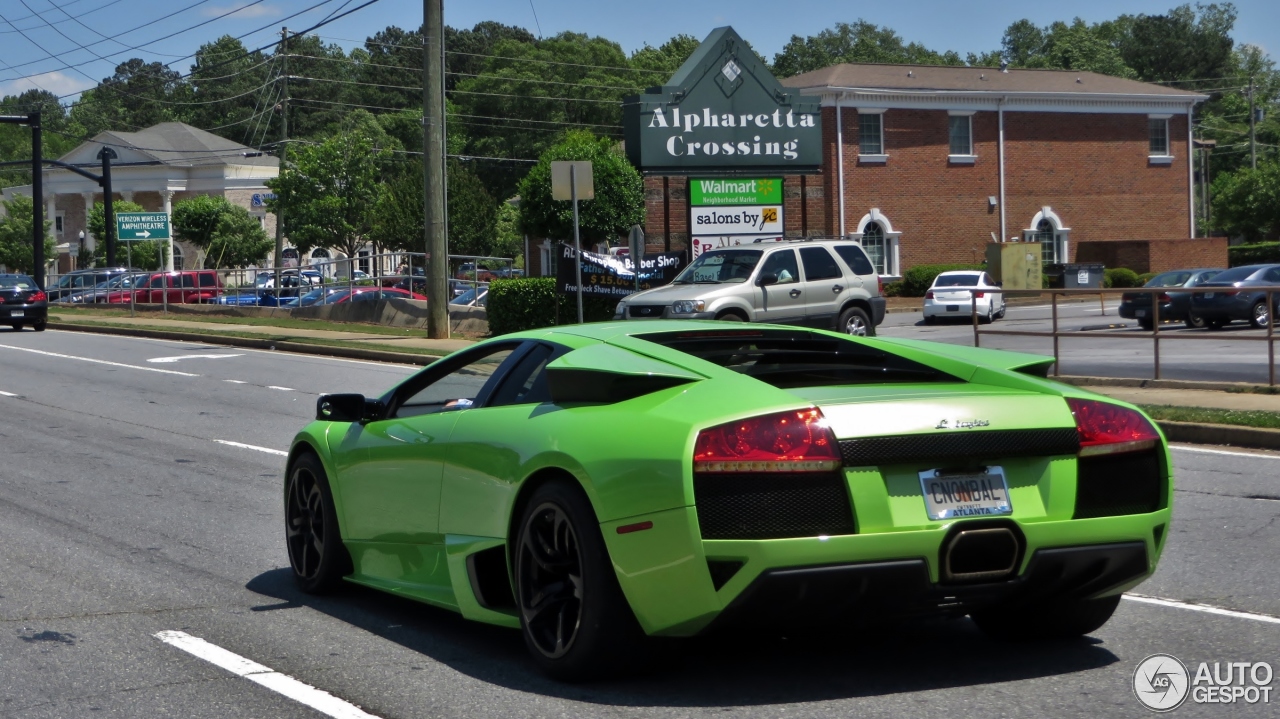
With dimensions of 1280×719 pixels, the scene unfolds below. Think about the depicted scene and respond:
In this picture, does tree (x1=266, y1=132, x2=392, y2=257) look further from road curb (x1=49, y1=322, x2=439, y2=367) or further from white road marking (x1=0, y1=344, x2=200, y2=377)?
white road marking (x1=0, y1=344, x2=200, y2=377)

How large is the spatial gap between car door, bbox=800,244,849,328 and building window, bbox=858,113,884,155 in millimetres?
26444

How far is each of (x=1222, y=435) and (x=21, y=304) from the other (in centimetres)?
3176

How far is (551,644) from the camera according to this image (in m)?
5.12

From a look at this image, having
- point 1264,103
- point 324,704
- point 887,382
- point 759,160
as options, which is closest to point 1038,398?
point 887,382

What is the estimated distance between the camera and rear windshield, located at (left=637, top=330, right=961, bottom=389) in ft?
17.6

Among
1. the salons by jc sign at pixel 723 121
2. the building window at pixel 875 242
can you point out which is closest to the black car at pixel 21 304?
the salons by jc sign at pixel 723 121

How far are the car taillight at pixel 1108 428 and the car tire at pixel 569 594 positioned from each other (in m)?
1.73

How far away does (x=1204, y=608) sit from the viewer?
637cm

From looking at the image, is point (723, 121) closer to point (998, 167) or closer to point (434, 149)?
point (434, 149)

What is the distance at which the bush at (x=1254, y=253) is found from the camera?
61.2 metres

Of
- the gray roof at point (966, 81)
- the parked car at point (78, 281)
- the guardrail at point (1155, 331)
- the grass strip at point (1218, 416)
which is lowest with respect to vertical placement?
the grass strip at point (1218, 416)

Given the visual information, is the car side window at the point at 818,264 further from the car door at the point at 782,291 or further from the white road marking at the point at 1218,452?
the white road marking at the point at 1218,452

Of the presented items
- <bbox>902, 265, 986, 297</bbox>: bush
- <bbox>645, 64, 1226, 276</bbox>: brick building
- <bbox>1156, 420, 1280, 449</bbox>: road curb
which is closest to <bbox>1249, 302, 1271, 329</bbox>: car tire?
<bbox>1156, 420, 1280, 449</bbox>: road curb

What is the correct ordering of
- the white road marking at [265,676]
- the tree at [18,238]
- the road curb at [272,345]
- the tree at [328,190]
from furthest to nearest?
the tree at [18,238] → the tree at [328,190] → the road curb at [272,345] → the white road marking at [265,676]
